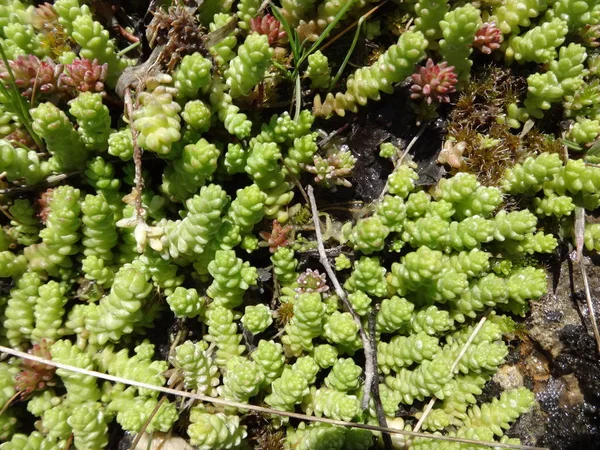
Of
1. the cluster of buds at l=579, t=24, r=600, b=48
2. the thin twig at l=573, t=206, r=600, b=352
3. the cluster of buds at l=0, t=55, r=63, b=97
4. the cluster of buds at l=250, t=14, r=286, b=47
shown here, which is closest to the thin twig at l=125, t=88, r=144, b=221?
the cluster of buds at l=0, t=55, r=63, b=97

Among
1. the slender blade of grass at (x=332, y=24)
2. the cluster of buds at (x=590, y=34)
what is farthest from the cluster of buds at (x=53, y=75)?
the cluster of buds at (x=590, y=34)

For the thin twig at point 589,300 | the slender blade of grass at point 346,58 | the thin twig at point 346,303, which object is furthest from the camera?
the thin twig at point 589,300

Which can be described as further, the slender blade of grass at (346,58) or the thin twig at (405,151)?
the thin twig at (405,151)

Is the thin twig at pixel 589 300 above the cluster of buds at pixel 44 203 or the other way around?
the other way around

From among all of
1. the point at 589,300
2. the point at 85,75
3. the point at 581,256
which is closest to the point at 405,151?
the point at 581,256

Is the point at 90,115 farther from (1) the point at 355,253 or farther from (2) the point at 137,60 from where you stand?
(1) the point at 355,253

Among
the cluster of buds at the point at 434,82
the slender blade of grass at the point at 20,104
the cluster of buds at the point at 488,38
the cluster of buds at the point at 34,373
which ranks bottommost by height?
the cluster of buds at the point at 34,373

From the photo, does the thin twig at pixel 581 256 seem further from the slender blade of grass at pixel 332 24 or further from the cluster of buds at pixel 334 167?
the slender blade of grass at pixel 332 24
